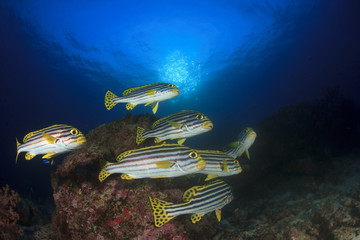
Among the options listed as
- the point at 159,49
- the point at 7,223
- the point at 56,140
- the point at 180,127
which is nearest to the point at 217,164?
the point at 180,127

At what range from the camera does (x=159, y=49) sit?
34938mm

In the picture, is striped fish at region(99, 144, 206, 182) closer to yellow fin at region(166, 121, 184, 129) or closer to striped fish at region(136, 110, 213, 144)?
yellow fin at region(166, 121, 184, 129)

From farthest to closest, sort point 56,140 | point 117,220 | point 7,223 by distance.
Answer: point 7,223 < point 117,220 < point 56,140

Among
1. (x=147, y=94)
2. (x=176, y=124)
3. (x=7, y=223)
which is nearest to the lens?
(x=176, y=124)

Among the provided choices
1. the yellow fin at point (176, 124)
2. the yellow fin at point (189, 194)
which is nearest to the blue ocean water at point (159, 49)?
the yellow fin at point (176, 124)

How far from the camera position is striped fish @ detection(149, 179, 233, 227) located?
356cm

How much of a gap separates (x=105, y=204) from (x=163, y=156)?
6.55 ft

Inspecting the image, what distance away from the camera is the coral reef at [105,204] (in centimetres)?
397

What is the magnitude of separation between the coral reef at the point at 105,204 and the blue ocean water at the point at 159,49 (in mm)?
19025

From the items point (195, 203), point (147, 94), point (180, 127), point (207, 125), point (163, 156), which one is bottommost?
point (195, 203)

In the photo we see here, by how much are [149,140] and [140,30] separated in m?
30.8

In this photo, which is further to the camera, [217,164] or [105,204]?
[217,164]

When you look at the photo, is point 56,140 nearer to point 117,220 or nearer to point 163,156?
point 117,220

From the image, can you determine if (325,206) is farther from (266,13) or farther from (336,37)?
(336,37)
